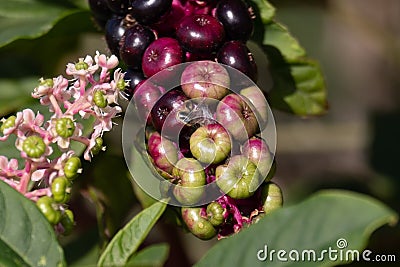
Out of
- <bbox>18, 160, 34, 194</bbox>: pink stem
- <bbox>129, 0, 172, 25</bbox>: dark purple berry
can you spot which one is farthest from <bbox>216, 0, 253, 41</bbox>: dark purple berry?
<bbox>18, 160, 34, 194</bbox>: pink stem

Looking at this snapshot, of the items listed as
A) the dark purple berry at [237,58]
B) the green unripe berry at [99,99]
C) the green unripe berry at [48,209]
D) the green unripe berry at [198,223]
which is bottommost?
the green unripe berry at [198,223]

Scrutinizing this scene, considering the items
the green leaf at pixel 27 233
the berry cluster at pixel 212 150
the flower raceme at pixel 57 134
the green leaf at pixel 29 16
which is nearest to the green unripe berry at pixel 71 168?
the flower raceme at pixel 57 134

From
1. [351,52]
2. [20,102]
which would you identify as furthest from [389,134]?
[20,102]

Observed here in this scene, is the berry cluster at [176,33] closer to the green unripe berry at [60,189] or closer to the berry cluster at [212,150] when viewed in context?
the berry cluster at [212,150]

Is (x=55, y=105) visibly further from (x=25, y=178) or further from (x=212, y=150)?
(x=212, y=150)

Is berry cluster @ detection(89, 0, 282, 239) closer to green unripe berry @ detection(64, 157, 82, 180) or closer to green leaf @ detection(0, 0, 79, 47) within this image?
green unripe berry @ detection(64, 157, 82, 180)

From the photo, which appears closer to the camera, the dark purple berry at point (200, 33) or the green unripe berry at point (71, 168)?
the green unripe berry at point (71, 168)

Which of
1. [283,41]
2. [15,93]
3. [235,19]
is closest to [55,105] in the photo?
[235,19]
